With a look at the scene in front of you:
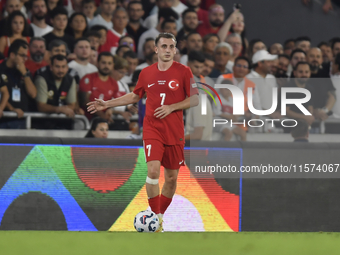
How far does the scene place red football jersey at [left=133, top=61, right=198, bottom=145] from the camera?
14.7 ft

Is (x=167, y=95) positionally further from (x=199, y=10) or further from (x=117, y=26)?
(x=199, y=10)

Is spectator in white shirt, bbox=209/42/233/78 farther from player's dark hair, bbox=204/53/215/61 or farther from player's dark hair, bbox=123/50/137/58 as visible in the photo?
player's dark hair, bbox=123/50/137/58

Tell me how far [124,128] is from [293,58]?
3.06 meters

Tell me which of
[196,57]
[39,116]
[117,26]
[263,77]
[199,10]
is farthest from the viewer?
[199,10]

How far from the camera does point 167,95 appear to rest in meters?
4.46

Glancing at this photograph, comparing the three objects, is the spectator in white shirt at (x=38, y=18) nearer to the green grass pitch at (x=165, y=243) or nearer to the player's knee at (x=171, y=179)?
the player's knee at (x=171, y=179)

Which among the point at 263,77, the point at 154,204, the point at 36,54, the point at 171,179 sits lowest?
the point at 154,204

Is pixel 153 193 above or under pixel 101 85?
under

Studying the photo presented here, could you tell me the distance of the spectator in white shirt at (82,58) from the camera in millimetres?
7363

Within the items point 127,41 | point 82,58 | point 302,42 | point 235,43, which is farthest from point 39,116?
point 302,42

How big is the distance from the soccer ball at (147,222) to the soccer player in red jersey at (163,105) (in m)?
0.17

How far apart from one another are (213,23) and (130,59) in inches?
76.1

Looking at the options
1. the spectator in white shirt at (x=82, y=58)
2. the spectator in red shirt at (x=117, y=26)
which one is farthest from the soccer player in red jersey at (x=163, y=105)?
the spectator in red shirt at (x=117, y=26)

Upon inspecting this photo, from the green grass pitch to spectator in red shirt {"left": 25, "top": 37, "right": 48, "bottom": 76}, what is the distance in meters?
4.11
